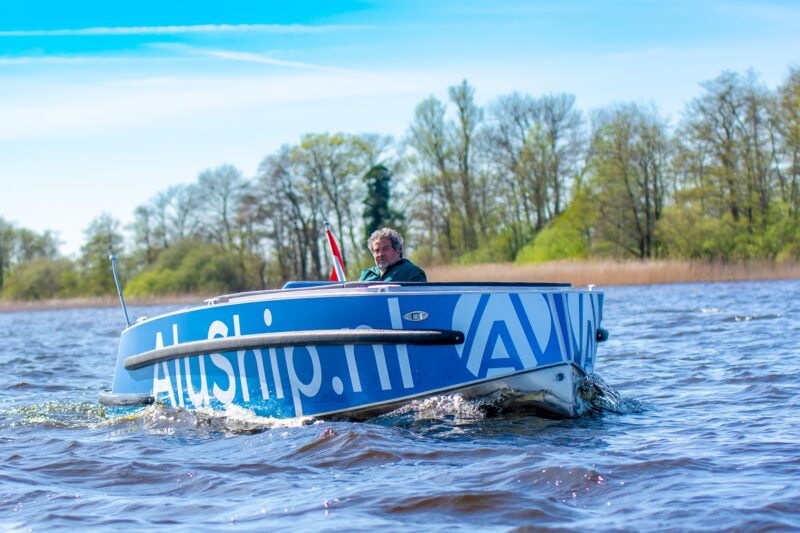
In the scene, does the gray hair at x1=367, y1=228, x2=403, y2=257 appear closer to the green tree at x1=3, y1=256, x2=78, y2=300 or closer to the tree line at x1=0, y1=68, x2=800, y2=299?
the tree line at x1=0, y1=68, x2=800, y2=299

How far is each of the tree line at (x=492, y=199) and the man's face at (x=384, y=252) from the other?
28.0 m

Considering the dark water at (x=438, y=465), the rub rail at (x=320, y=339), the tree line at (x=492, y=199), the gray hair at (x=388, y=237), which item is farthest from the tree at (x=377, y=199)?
the rub rail at (x=320, y=339)

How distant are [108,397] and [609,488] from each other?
201 inches

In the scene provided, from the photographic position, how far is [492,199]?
146 feet

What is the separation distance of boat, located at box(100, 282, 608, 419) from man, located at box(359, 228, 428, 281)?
2.13ft

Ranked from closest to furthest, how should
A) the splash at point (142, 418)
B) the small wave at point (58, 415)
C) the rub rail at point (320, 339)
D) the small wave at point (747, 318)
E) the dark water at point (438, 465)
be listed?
the dark water at point (438, 465) → the rub rail at point (320, 339) → the splash at point (142, 418) → the small wave at point (58, 415) → the small wave at point (747, 318)

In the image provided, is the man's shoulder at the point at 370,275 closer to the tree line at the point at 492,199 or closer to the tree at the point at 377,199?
the tree line at the point at 492,199

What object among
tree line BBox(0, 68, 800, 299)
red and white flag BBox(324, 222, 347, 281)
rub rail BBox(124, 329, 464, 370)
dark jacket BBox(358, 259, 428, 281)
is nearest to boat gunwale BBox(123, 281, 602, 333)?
rub rail BBox(124, 329, 464, 370)

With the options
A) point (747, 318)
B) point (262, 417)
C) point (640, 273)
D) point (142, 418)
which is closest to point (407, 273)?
point (262, 417)

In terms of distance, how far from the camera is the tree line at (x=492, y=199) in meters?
35.9

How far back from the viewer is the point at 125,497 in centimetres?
469

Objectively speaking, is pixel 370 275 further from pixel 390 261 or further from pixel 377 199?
pixel 377 199

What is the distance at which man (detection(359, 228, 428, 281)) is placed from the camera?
6.76m

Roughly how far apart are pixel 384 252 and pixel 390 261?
0.08 m
